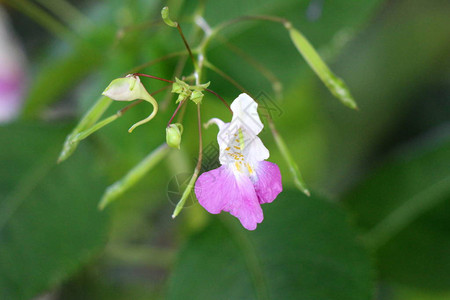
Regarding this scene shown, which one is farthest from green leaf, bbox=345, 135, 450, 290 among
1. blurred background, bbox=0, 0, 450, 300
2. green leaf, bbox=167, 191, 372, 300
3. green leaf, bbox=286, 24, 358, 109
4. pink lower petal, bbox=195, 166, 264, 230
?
pink lower petal, bbox=195, 166, 264, 230

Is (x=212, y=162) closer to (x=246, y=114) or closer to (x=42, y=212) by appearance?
(x=246, y=114)

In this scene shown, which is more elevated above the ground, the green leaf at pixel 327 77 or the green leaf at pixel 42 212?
the green leaf at pixel 327 77

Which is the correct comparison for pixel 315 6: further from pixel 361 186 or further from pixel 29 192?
pixel 29 192

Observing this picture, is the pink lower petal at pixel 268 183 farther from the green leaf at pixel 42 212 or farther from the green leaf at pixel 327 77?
the green leaf at pixel 42 212

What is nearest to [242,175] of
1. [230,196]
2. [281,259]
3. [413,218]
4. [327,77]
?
[230,196]

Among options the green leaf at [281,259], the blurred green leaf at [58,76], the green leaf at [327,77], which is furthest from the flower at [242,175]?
the blurred green leaf at [58,76]

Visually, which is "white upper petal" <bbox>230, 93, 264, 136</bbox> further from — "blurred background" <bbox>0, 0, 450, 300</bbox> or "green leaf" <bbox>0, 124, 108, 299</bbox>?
"green leaf" <bbox>0, 124, 108, 299</bbox>
